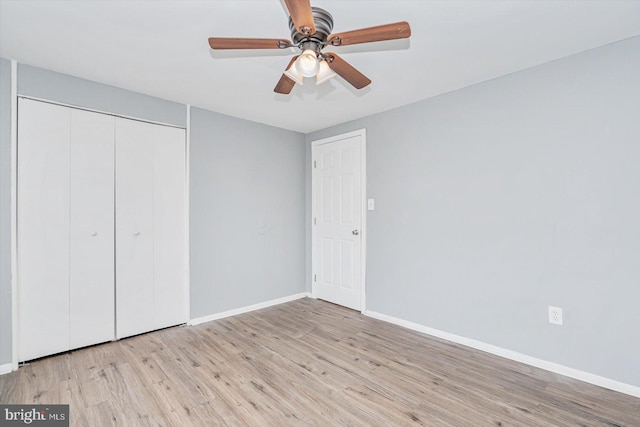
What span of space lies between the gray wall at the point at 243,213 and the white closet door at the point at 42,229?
1.07 meters

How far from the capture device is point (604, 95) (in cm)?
211

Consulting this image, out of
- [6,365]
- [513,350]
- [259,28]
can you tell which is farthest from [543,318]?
[6,365]

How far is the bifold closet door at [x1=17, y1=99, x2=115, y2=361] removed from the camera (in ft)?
7.91

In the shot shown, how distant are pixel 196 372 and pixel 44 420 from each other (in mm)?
861

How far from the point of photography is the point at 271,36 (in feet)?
6.64

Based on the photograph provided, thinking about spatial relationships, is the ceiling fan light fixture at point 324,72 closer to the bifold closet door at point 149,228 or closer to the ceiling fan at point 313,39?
the ceiling fan at point 313,39

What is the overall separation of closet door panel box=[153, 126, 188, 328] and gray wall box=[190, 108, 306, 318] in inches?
4.7

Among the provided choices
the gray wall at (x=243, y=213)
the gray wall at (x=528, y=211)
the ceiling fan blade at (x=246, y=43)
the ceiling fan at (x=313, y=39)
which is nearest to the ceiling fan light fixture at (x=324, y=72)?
the ceiling fan at (x=313, y=39)

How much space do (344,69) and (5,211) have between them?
2692 mm

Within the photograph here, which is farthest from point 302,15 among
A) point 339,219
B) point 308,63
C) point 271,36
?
point 339,219

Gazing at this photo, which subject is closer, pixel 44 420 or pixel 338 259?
pixel 44 420

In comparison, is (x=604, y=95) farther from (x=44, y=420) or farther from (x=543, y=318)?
(x=44, y=420)

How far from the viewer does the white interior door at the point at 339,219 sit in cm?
372

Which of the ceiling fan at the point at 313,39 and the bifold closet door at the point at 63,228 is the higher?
the ceiling fan at the point at 313,39
